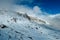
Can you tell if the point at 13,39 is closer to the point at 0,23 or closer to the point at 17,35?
the point at 17,35

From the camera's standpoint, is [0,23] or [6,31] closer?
[6,31]

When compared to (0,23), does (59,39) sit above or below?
below

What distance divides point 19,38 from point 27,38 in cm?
153

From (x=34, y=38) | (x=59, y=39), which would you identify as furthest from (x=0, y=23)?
(x=59, y=39)

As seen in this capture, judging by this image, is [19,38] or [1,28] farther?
[1,28]

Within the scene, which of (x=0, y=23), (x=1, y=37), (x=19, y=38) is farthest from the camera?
(x=0, y=23)

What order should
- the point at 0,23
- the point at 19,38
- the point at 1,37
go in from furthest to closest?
the point at 0,23
the point at 19,38
the point at 1,37

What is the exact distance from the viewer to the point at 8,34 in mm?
24375

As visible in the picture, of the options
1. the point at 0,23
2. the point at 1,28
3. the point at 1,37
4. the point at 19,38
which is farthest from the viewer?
the point at 0,23

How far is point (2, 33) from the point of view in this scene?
78.5 feet

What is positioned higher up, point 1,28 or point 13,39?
point 1,28

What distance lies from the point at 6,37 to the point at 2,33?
134 cm

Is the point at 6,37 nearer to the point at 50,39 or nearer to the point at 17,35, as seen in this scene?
the point at 17,35

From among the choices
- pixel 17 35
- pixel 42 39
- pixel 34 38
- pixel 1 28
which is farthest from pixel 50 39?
pixel 1 28
